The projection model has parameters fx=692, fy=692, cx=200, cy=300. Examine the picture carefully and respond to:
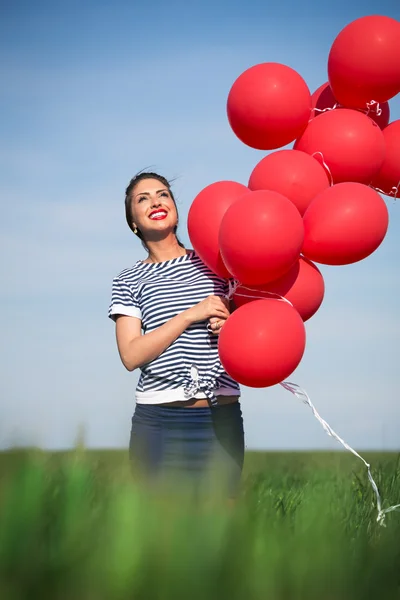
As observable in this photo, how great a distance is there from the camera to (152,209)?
9.43ft

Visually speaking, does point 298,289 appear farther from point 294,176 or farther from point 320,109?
point 320,109

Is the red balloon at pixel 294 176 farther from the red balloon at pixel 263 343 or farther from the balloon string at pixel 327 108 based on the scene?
the red balloon at pixel 263 343

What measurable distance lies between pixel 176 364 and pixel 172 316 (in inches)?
7.9

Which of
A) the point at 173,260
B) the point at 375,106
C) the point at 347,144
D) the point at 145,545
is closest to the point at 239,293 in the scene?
the point at 173,260

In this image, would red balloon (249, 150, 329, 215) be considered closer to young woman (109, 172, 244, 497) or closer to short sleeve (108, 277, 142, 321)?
young woman (109, 172, 244, 497)

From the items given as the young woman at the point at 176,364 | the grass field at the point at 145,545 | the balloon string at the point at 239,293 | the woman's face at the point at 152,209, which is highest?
the woman's face at the point at 152,209

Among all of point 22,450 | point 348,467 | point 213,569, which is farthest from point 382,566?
point 348,467

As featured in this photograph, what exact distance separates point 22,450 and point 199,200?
1699 millimetres

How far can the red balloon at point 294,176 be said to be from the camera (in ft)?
8.45

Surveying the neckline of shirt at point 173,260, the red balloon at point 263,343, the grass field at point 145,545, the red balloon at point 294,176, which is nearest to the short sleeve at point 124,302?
the neckline of shirt at point 173,260

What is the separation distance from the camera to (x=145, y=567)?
103cm

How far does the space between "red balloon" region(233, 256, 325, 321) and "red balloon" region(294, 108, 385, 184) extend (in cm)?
39

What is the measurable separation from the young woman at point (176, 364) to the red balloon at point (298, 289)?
0.42 ft

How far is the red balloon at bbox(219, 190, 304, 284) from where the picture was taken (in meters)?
2.32
